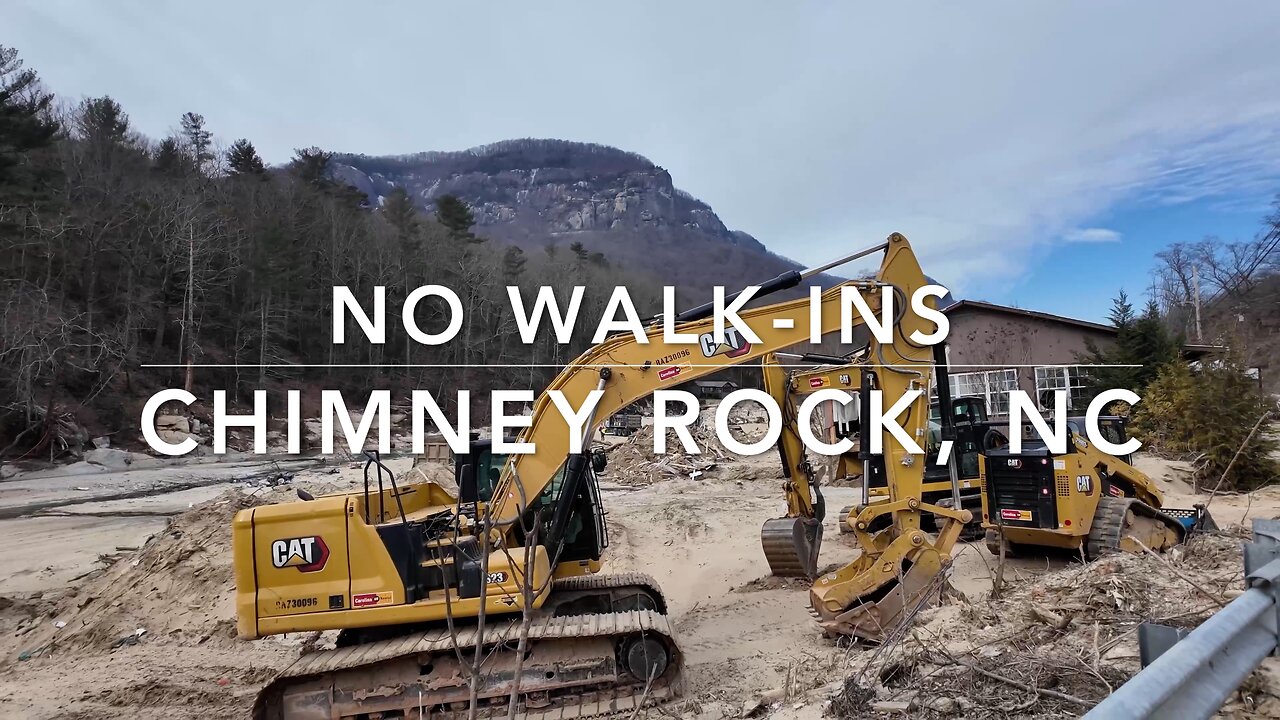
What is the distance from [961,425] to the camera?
40.7 ft

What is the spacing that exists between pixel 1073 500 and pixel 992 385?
2321cm

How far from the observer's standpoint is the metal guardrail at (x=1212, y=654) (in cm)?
195

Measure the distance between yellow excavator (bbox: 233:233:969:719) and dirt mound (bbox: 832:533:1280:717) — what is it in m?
0.98

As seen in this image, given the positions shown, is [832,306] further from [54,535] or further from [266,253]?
[266,253]

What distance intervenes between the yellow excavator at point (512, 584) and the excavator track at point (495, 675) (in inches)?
0.5

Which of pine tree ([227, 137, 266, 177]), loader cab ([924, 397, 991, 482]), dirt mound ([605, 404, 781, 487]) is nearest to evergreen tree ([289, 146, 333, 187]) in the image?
pine tree ([227, 137, 266, 177])

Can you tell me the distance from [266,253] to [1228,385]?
41.7 meters

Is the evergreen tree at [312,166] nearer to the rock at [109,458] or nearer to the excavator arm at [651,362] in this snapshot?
the rock at [109,458]

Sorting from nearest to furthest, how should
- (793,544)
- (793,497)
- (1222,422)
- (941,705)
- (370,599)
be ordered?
(941,705) → (370,599) → (793,497) → (793,544) → (1222,422)

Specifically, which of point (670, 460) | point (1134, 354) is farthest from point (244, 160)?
point (1134, 354)

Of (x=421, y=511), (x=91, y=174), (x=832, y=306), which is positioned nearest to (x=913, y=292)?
(x=832, y=306)

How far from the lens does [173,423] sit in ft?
97.0

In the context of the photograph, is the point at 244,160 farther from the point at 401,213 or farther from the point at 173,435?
the point at 173,435

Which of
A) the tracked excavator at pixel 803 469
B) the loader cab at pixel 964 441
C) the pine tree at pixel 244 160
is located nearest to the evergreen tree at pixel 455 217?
the pine tree at pixel 244 160
